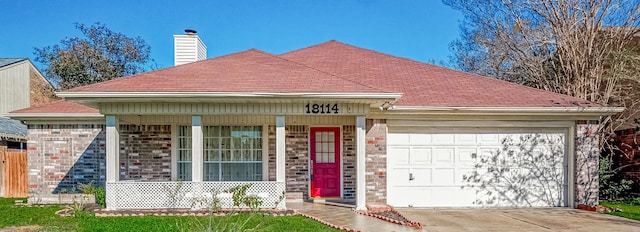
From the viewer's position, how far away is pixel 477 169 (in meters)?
10.9

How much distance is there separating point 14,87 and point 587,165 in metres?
27.1

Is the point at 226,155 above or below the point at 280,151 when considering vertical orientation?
below

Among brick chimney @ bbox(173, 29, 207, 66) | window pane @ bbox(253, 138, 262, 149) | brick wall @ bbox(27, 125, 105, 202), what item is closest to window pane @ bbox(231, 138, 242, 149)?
window pane @ bbox(253, 138, 262, 149)

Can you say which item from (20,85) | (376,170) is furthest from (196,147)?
(20,85)

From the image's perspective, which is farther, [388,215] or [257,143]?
[257,143]

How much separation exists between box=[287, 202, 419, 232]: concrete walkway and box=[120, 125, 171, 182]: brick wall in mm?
3639

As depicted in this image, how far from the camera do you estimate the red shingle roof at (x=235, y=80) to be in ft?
28.9

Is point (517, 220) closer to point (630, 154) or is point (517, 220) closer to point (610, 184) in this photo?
point (610, 184)


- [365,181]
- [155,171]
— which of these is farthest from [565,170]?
[155,171]

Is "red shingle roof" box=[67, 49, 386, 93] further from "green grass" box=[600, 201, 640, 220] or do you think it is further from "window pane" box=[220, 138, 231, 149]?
"green grass" box=[600, 201, 640, 220]

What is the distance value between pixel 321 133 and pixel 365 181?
2.08 metres

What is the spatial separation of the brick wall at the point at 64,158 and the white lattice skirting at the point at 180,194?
9.74ft

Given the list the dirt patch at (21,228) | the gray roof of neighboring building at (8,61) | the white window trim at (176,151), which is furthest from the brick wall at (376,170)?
the gray roof of neighboring building at (8,61)

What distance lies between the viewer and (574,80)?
13.8 meters
